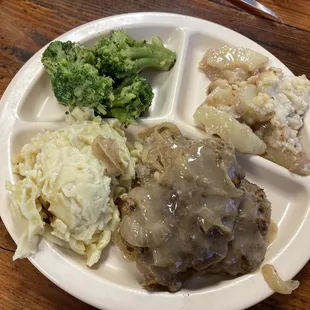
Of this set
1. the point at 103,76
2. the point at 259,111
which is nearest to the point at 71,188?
the point at 103,76

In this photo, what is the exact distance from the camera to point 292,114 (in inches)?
107

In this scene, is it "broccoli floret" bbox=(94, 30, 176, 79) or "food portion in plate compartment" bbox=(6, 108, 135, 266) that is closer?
"food portion in plate compartment" bbox=(6, 108, 135, 266)

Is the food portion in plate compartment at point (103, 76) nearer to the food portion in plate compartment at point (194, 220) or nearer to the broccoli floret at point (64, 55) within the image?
the broccoli floret at point (64, 55)

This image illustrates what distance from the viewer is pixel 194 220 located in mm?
2209

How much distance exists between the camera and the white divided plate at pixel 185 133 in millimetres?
2270

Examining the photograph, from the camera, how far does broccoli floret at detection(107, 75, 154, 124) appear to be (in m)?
2.63

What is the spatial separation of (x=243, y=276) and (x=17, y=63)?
2076mm

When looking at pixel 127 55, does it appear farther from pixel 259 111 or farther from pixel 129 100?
pixel 259 111

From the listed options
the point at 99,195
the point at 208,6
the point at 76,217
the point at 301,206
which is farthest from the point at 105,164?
the point at 208,6

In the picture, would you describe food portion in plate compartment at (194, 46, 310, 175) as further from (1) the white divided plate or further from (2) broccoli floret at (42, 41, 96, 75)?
(2) broccoli floret at (42, 41, 96, 75)

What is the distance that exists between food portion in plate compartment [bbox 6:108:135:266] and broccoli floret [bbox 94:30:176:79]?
0.40 meters

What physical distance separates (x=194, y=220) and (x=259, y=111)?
81 centimetres

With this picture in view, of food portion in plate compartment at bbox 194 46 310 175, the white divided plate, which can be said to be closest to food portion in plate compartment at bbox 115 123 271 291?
the white divided plate

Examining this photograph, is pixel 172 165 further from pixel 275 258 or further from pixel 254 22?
pixel 254 22
